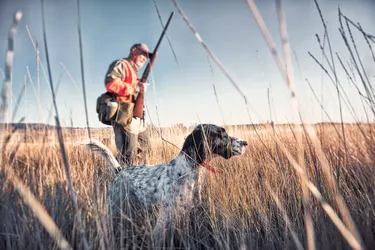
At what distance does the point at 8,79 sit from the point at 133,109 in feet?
10.3

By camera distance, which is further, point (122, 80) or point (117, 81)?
point (122, 80)

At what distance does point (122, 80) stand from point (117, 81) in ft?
0.48

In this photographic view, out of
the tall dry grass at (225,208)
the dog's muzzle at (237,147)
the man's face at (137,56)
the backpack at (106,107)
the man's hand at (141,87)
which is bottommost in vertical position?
the tall dry grass at (225,208)

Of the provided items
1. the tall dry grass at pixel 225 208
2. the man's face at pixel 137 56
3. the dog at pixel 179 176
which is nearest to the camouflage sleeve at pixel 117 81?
the man's face at pixel 137 56

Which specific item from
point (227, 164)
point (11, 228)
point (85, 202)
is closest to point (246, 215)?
point (227, 164)

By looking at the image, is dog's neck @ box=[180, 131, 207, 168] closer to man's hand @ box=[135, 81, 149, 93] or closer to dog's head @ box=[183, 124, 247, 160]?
dog's head @ box=[183, 124, 247, 160]

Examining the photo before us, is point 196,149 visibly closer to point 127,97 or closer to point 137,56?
point 127,97

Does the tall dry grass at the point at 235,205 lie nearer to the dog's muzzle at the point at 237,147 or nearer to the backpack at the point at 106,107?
the dog's muzzle at the point at 237,147

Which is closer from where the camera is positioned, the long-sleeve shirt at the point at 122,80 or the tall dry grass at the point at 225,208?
the tall dry grass at the point at 225,208

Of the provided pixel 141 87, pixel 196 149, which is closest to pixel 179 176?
pixel 196 149

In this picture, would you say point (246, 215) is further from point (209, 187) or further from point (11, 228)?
point (11, 228)

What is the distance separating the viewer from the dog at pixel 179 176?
2182mm

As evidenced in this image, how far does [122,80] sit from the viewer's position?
377cm

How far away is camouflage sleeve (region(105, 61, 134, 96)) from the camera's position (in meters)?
3.62
